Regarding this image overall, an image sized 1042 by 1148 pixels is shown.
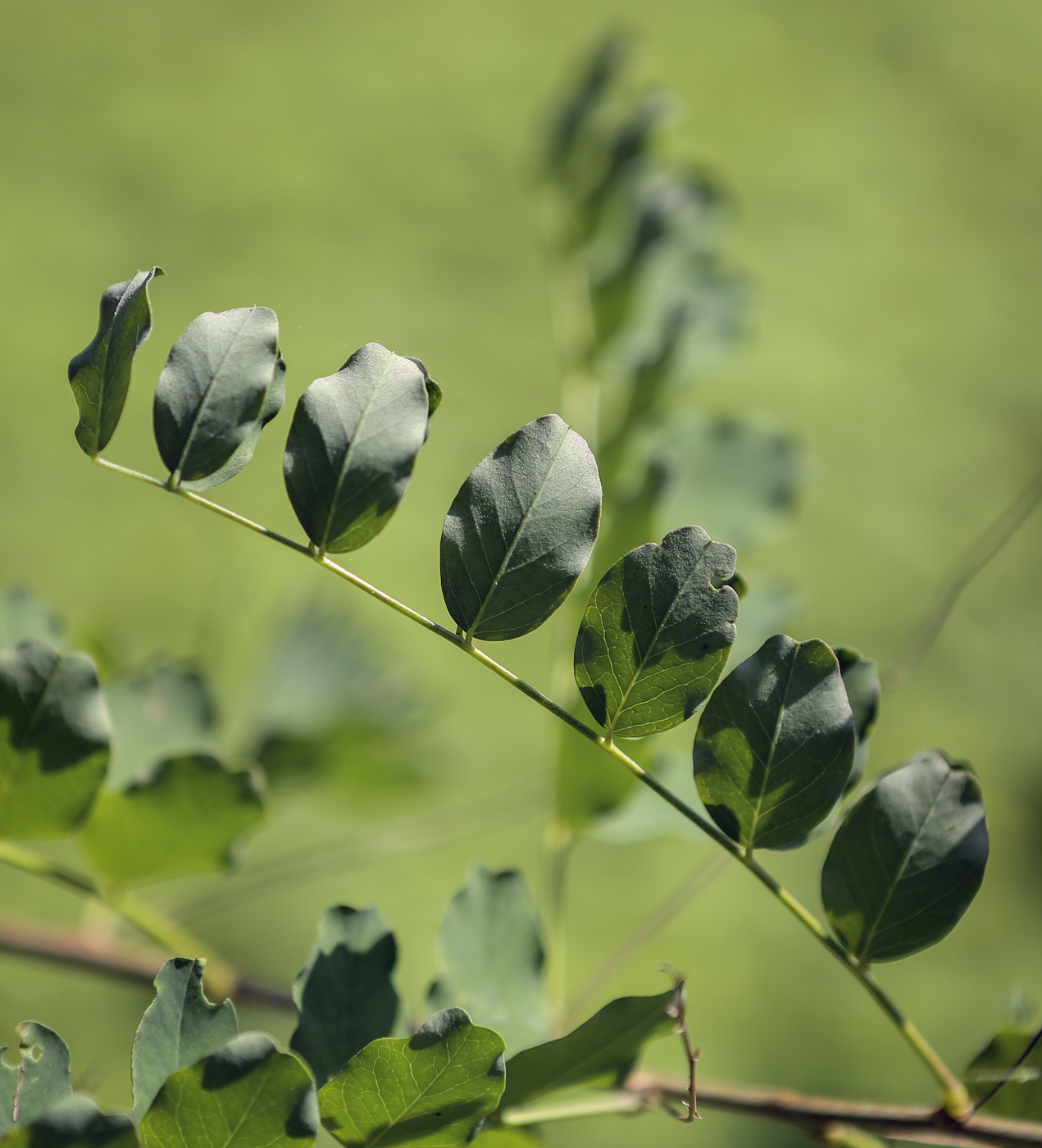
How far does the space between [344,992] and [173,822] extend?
65 millimetres

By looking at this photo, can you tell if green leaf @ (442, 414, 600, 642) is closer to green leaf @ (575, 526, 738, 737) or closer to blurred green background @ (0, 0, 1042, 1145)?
green leaf @ (575, 526, 738, 737)

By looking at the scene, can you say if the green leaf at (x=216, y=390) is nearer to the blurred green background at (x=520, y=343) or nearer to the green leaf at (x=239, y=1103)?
the green leaf at (x=239, y=1103)

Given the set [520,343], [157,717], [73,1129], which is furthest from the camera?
[520,343]

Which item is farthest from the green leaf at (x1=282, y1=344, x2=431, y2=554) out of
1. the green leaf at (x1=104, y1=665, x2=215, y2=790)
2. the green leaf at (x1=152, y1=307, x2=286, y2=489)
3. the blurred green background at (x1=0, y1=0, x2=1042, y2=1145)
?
the blurred green background at (x1=0, y1=0, x2=1042, y2=1145)

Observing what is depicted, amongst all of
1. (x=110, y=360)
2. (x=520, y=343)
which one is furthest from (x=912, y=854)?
(x=520, y=343)

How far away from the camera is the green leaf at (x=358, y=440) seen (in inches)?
5.2

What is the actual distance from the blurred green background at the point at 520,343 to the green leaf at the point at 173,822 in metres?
0.17

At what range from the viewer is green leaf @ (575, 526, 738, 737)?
134 millimetres

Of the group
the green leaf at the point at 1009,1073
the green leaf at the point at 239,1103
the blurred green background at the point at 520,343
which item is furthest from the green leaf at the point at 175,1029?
the blurred green background at the point at 520,343

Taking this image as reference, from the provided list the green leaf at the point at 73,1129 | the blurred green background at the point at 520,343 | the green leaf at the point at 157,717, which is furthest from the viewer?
the blurred green background at the point at 520,343

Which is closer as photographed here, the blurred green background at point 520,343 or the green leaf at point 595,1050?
the green leaf at point 595,1050

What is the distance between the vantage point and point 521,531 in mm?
138

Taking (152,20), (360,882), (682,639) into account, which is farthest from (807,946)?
(152,20)

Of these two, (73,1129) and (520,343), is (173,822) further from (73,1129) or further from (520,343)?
(520,343)
